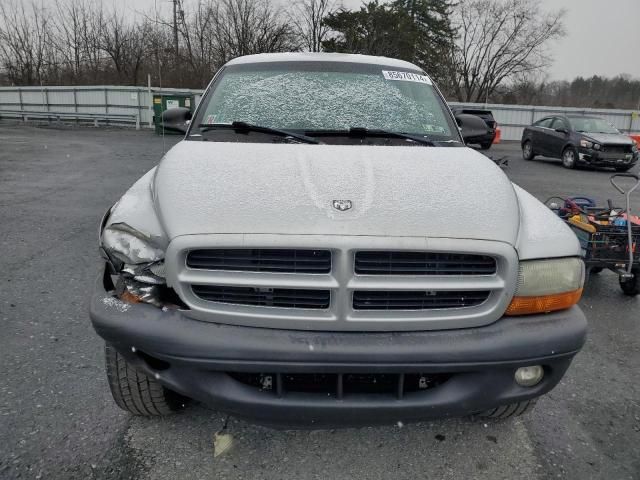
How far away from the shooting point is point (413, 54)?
114 feet

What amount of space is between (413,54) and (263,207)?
1406 inches

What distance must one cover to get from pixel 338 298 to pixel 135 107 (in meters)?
26.5

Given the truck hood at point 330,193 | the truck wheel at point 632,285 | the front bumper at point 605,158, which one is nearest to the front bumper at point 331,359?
the truck hood at point 330,193

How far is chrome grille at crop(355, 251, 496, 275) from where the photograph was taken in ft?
6.40

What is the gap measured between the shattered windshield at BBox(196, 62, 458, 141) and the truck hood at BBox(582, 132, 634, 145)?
504 inches

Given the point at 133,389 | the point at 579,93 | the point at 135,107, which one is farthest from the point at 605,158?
the point at 579,93

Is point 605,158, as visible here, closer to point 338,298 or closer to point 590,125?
point 590,125

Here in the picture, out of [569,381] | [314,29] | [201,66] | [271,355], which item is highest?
[314,29]

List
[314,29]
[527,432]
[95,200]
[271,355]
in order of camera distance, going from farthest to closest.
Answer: [314,29] → [95,200] → [527,432] → [271,355]

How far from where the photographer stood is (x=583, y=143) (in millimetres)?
14461

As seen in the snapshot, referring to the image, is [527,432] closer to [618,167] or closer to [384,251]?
[384,251]

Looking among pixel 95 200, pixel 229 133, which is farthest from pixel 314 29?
pixel 229 133

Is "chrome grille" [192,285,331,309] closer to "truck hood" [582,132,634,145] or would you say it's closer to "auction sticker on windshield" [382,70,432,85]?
"auction sticker on windshield" [382,70,432,85]

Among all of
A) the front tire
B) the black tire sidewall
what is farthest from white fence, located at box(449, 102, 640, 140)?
the front tire
